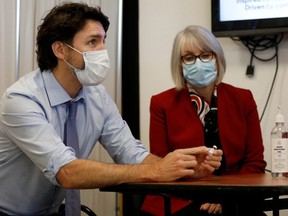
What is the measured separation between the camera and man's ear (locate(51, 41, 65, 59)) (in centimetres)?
198

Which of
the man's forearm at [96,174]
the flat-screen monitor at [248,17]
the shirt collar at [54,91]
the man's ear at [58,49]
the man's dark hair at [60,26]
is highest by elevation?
the flat-screen monitor at [248,17]

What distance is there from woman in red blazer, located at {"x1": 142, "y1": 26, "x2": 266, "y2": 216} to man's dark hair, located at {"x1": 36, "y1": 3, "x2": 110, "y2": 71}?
496mm

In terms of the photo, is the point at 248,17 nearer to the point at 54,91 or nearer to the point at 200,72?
the point at 200,72

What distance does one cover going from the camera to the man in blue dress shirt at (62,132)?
5.17 ft

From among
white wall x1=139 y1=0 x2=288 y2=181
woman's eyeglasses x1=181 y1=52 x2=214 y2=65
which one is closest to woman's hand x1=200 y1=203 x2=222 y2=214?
woman's eyeglasses x1=181 y1=52 x2=214 y2=65

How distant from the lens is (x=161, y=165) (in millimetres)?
1570

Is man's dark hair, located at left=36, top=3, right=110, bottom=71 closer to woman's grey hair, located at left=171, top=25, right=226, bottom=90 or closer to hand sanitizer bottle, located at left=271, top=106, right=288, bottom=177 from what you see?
woman's grey hair, located at left=171, top=25, right=226, bottom=90

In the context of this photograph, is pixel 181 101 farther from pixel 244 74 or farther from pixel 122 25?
pixel 122 25

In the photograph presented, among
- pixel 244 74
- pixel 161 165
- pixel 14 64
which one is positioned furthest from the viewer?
pixel 244 74

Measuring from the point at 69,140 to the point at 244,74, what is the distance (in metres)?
1.43

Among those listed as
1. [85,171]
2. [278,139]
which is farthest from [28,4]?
[278,139]

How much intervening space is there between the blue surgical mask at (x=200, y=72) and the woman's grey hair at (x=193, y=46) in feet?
0.18

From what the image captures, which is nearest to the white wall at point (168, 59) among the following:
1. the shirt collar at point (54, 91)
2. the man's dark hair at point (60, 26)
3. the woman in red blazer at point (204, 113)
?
the woman in red blazer at point (204, 113)

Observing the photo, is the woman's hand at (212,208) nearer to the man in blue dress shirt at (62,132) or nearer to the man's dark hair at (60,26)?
the man in blue dress shirt at (62,132)
